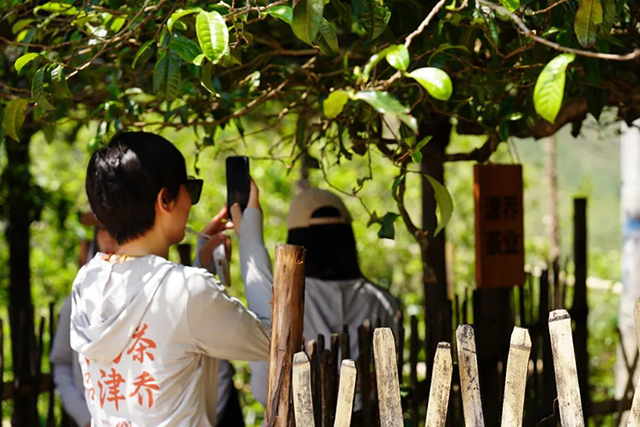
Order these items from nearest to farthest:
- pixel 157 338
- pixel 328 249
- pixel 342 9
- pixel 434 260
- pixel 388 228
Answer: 1. pixel 342 9
2. pixel 157 338
3. pixel 388 228
4. pixel 328 249
5. pixel 434 260

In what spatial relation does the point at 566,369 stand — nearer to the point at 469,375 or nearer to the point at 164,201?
the point at 469,375

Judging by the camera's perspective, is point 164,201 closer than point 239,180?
Yes

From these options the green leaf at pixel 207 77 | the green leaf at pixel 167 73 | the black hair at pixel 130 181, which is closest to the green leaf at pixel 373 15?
the green leaf at pixel 207 77

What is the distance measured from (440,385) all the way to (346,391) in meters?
0.17

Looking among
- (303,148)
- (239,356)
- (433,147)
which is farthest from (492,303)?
(239,356)

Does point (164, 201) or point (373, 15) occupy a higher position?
point (373, 15)

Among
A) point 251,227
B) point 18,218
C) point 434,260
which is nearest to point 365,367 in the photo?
point 434,260

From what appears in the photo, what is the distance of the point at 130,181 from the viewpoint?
5.92 feet

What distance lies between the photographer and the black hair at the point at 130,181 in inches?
71.1

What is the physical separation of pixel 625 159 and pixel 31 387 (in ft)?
9.75

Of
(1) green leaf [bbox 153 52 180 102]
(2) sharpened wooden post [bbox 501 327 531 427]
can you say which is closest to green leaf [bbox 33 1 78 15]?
(1) green leaf [bbox 153 52 180 102]

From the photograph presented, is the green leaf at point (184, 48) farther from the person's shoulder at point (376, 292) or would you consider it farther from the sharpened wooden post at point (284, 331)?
the person's shoulder at point (376, 292)

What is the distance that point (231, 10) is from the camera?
1579mm

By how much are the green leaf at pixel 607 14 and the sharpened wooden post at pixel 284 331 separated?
2.36 ft
